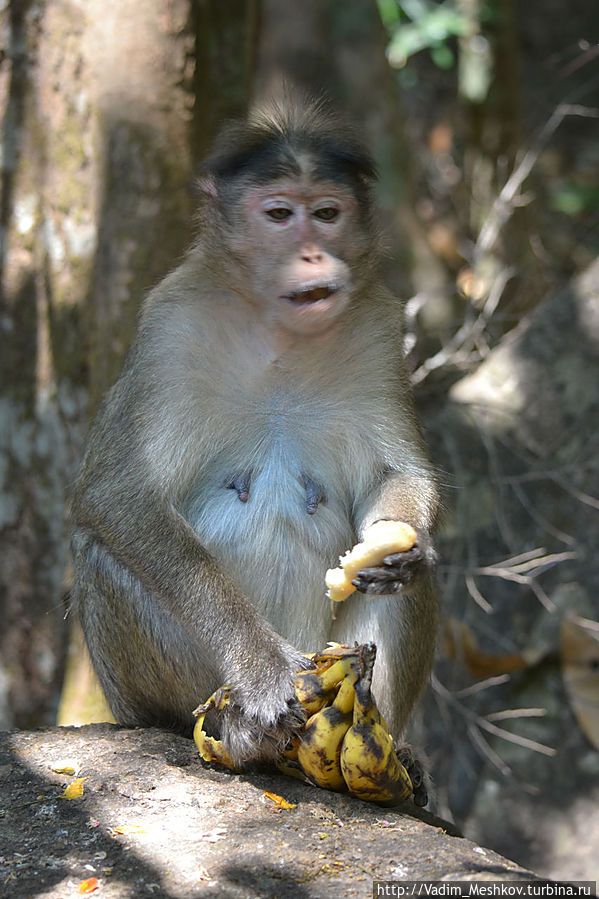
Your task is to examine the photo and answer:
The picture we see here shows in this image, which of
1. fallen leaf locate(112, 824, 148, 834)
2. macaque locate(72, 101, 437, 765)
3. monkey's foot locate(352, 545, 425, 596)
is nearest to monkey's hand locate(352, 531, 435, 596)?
monkey's foot locate(352, 545, 425, 596)

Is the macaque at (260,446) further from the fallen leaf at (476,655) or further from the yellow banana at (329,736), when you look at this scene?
the fallen leaf at (476,655)

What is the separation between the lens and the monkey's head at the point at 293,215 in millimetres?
3713

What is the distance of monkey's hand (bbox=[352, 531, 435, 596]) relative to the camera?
3.33 meters

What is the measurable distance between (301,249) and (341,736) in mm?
1693

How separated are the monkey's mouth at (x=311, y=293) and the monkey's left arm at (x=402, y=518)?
72 centimetres

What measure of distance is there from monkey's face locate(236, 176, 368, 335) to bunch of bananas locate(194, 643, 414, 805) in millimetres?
1199

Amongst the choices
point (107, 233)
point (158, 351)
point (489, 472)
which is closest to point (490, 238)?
point (489, 472)

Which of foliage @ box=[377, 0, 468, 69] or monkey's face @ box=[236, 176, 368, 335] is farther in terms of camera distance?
foliage @ box=[377, 0, 468, 69]

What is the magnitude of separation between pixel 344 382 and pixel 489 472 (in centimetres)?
235

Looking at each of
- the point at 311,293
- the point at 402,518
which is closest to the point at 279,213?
the point at 311,293

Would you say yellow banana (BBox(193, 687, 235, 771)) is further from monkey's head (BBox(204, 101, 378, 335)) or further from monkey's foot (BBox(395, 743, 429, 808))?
monkey's head (BBox(204, 101, 378, 335))

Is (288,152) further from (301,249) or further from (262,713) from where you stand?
(262,713)

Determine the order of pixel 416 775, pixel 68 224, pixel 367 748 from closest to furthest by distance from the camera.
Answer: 1. pixel 367 748
2. pixel 416 775
3. pixel 68 224

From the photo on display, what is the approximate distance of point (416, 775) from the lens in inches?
150
